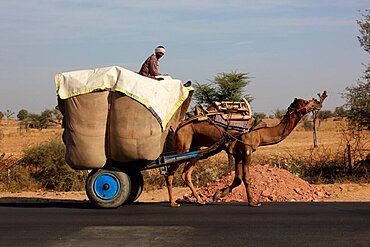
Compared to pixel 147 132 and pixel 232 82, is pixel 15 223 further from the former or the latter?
pixel 232 82

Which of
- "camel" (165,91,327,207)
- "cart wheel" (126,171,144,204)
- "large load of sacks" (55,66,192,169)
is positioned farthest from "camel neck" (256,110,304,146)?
"cart wheel" (126,171,144,204)

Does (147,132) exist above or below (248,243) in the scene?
above

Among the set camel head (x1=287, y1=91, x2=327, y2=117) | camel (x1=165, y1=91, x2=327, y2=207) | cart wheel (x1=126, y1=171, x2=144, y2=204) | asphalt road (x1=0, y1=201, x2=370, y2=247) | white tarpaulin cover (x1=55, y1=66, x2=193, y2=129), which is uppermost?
white tarpaulin cover (x1=55, y1=66, x2=193, y2=129)

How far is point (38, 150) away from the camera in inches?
915

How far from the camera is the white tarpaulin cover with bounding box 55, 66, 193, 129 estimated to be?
13.5 meters

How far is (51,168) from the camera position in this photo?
2264cm

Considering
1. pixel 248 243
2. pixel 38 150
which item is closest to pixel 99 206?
pixel 248 243

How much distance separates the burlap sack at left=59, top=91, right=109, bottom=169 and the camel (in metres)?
1.92

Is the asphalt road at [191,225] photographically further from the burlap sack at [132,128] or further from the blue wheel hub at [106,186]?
the burlap sack at [132,128]

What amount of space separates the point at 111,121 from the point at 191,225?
323cm

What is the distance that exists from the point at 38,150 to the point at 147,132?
10680 millimetres

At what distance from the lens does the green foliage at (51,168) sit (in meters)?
21.9

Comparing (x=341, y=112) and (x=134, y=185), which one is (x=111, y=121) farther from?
(x=341, y=112)

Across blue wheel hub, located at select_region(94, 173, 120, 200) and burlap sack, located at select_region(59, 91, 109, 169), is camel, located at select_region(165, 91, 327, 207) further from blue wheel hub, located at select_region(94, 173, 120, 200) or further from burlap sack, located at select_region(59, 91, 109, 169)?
burlap sack, located at select_region(59, 91, 109, 169)
